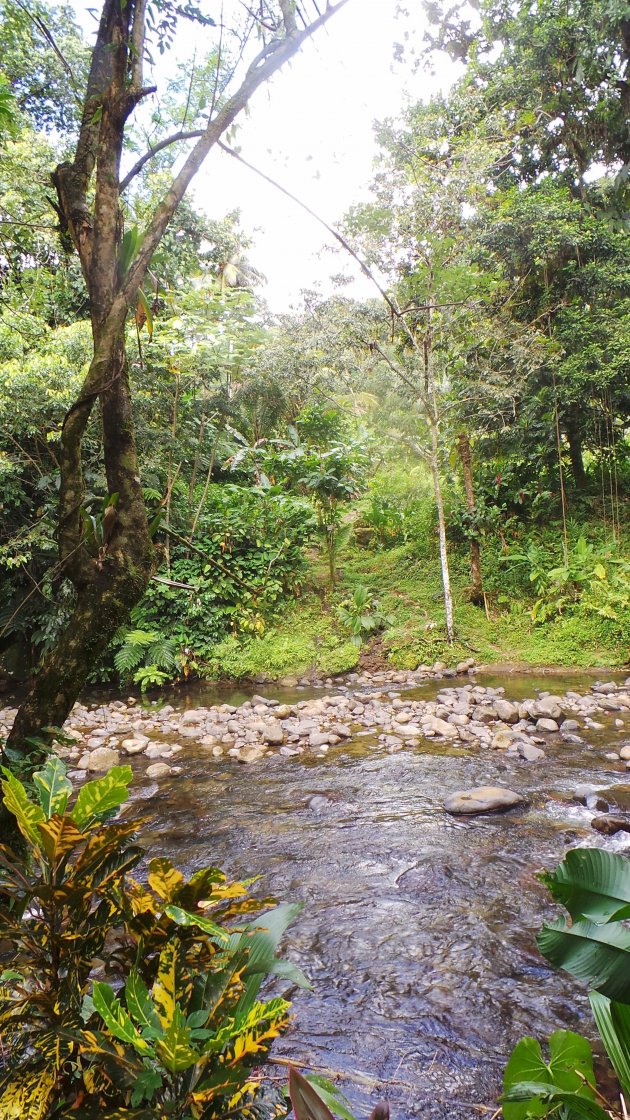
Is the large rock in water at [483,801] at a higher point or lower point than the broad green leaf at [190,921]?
lower

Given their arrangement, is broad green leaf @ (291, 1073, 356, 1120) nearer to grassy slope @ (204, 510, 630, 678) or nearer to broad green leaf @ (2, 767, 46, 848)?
broad green leaf @ (2, 767, 46, 848)

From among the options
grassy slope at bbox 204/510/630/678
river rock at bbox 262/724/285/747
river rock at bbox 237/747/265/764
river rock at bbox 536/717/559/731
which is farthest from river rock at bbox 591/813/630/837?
grassy slope at bbox 204/510/630/678

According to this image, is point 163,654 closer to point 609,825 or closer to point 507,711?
point 507,711

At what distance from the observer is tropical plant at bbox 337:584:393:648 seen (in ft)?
29.9

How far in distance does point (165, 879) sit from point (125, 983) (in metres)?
0.19

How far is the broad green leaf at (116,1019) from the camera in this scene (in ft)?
3.41

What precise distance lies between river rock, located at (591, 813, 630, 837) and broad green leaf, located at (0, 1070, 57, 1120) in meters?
3.45

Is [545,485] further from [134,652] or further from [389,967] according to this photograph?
[389,967]

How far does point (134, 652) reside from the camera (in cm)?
842

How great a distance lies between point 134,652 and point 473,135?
30.3ft

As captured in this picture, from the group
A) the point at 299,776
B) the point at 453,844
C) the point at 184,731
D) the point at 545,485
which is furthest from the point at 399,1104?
the point at 545,485

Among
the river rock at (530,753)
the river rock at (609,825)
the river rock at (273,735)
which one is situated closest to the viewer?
the river rock at (609,825)

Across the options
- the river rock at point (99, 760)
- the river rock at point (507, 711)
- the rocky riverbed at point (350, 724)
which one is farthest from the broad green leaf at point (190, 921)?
the river rock at point (507, 711)

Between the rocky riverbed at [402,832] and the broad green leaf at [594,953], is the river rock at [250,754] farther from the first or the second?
the broad green leaf at [594,953]
